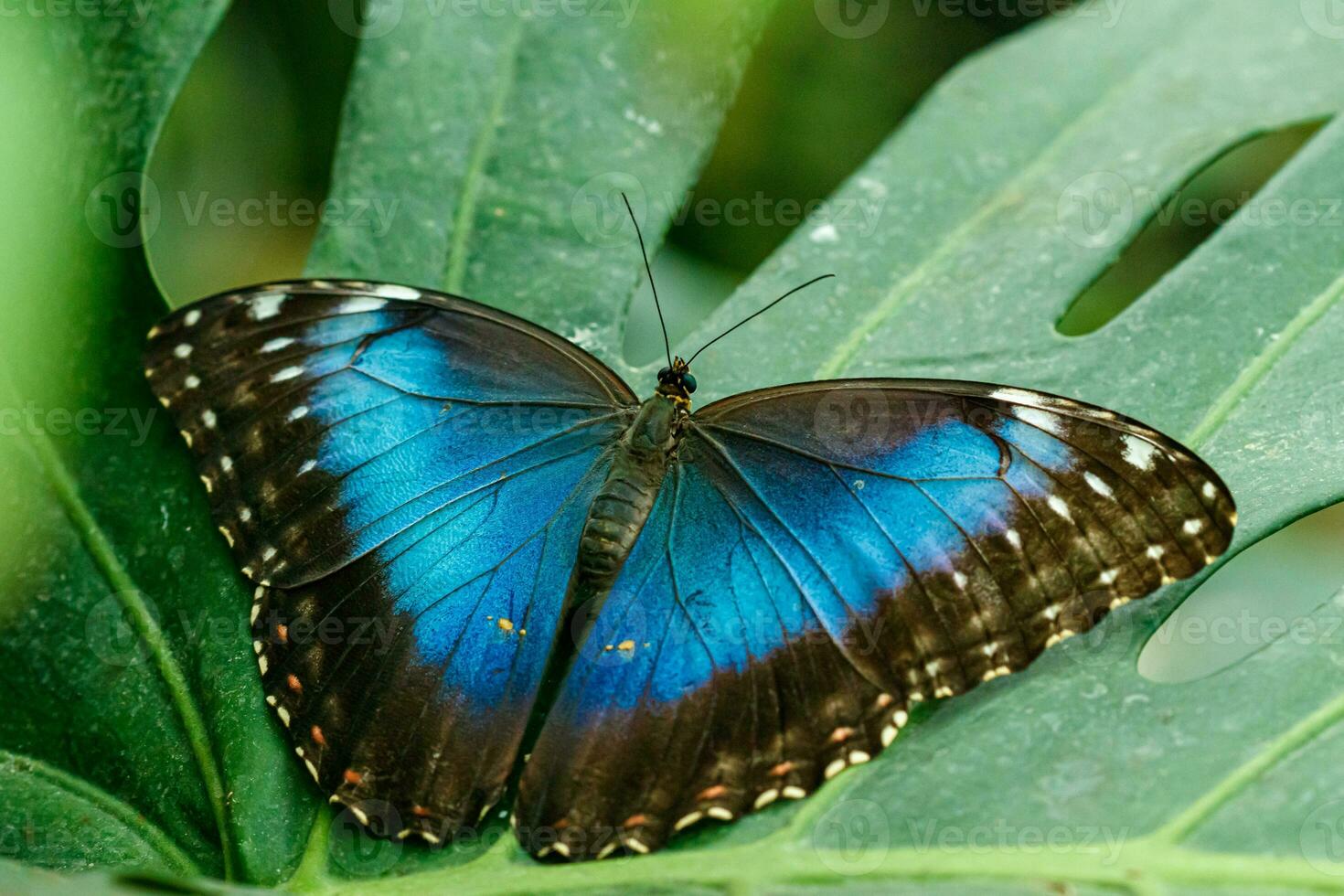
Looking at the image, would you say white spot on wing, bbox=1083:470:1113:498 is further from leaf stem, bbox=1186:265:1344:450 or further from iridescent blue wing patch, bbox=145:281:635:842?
iridescent blue wing patch, bbox=145:281:635:842

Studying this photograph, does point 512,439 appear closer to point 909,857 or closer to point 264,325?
point 264,325

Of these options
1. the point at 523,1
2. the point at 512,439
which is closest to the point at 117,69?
the point at 523,1

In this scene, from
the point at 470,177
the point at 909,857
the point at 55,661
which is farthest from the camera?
the point at 470,177

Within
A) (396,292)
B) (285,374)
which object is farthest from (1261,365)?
(285,374)

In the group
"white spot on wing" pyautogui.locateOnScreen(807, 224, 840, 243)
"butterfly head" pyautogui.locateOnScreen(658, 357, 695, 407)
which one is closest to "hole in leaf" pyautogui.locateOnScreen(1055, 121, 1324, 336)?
"white spot on wing" pyautogui.locateOnScreen(807, 224, 840, 243)

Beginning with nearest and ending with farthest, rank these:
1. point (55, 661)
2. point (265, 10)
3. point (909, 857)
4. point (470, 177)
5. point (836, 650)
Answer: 1. point (909, 857)
2. point (836, 650)
3. point (55, 661)
4. point (470, 177)
5. point (265, 10)

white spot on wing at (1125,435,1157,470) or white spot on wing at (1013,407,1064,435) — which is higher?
white spot on wing at (1013,407,1064,435)
